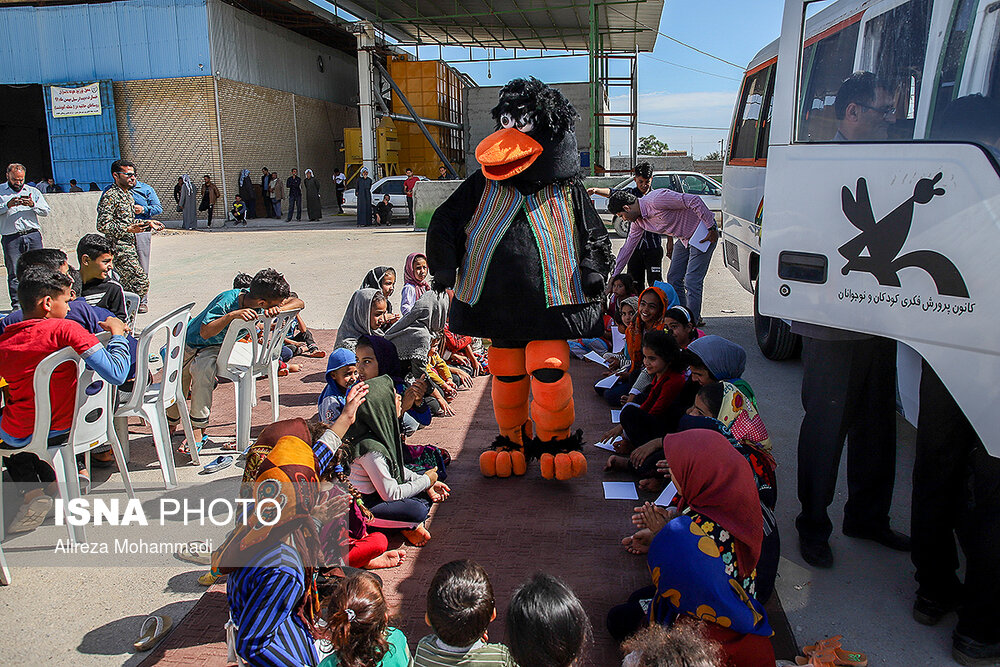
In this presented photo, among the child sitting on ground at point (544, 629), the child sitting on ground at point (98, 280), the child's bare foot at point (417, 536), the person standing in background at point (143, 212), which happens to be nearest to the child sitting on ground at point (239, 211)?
the person standing in background at point (143, 212)

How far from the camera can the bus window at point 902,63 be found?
293 cm

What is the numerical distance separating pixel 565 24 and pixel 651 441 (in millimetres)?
21101

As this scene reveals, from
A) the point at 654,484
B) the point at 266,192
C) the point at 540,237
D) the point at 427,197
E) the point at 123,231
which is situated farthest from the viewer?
the point at 266,192

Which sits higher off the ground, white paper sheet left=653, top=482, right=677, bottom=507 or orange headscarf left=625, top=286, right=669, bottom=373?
orange headscarf left=625, top=286, right=669, bottom=373

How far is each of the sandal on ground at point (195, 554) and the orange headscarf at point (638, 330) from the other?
3064mm

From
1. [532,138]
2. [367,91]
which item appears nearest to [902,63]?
[532,138]

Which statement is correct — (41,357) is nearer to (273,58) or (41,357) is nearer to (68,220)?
(68,220)

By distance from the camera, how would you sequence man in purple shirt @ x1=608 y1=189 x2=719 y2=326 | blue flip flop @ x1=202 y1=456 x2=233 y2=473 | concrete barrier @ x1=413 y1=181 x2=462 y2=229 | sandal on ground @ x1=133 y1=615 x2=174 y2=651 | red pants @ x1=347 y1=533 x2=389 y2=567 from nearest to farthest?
sandal on ground @ x1=133 y1=615 x2=174 y2=651, red pants @ x1=347 y1=533 x2=389 y2=567, blue flip flop @ x1=202 y1=456 x2=233 y2=473, man in purple shirt @ x1=608 y1=189 x2=719 y2=326, concrete barrier @ x1=413 y1=181 x2=462 y2=229

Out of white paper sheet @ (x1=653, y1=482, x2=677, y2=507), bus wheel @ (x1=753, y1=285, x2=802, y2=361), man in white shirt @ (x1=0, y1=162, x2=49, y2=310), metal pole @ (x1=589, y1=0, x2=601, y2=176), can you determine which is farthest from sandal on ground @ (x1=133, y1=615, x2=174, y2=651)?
metal pole @ (x1=589, y1=0, x2=601, y2=176)

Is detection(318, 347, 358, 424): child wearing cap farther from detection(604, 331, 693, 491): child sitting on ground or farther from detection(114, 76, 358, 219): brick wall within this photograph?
detection(114, 76, 358, 219): brick wall

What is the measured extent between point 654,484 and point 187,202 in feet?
66.4

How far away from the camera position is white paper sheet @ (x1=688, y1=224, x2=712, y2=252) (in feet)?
21.8

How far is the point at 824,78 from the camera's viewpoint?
3203 mm

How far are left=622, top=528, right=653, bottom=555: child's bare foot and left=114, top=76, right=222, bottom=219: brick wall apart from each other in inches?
863
